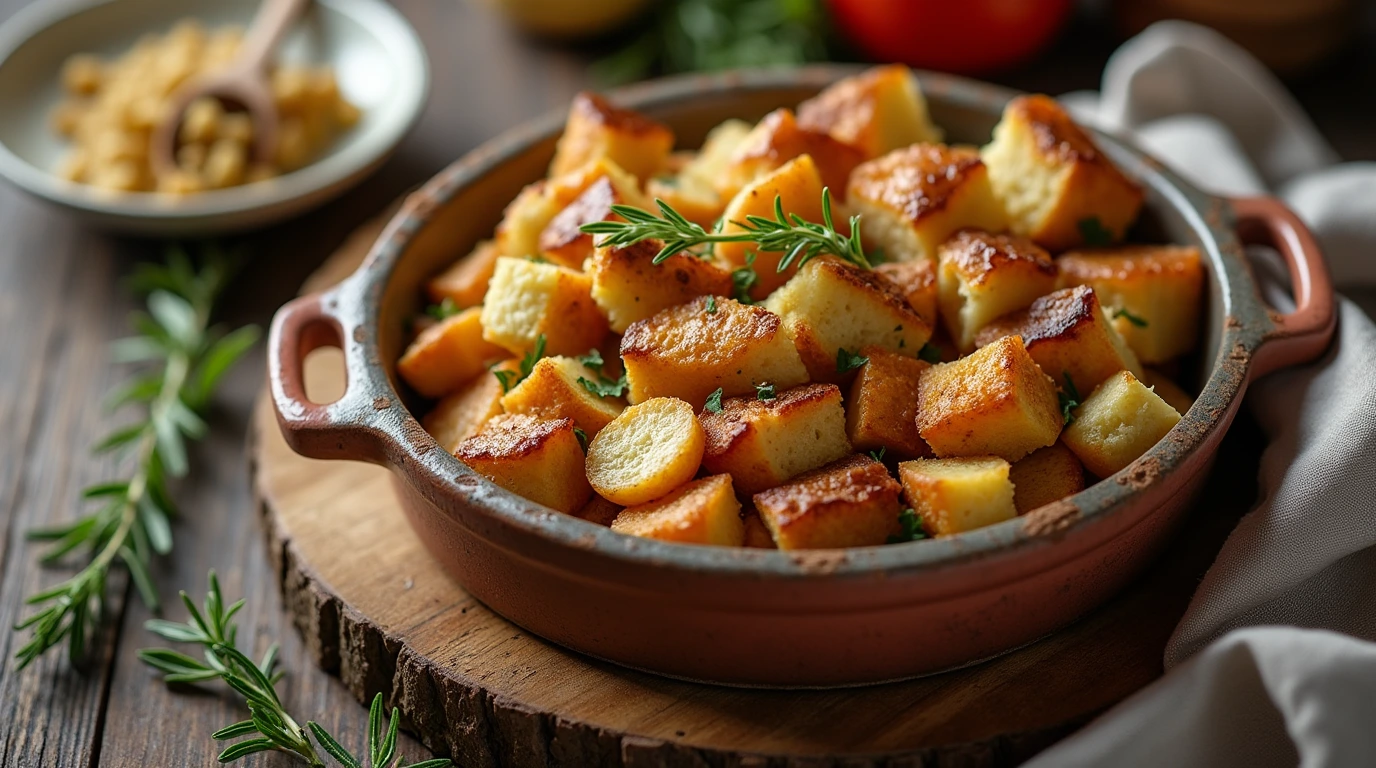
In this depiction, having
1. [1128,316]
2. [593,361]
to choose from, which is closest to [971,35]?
[1128,316]

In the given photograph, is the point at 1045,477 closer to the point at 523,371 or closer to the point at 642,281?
the point at 642,281

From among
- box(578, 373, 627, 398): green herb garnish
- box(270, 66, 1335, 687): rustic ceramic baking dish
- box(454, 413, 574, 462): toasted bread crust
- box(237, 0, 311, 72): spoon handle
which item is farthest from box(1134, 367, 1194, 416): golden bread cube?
box(237, 0, 311, 72): spoon handle

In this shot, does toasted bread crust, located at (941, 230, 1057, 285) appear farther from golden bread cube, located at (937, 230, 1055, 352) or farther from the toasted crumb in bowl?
the toasted crumb in bowl

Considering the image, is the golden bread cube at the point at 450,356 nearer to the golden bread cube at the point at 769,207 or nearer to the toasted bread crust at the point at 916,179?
the golden bread cube at the point at 769,207

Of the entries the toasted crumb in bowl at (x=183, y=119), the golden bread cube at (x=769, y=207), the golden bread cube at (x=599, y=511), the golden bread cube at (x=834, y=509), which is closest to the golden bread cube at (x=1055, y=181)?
the golden bread cube at (x=769, y=207)

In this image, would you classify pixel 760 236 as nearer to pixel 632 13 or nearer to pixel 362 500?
pixel 362 500

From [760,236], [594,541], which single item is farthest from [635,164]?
[594,541]

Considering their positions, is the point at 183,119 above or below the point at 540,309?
below
